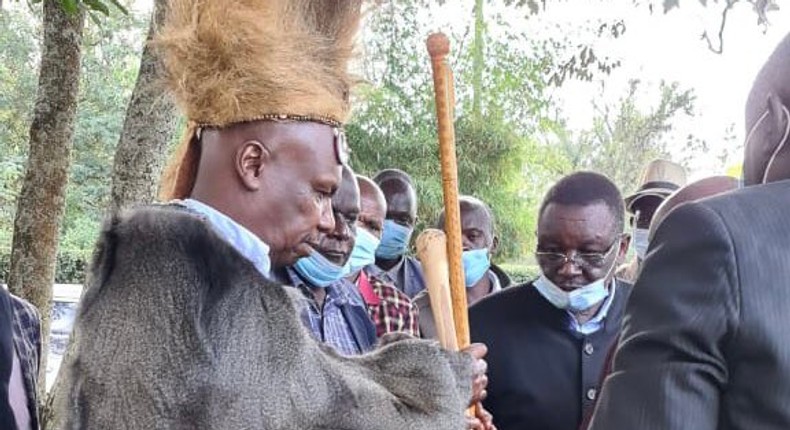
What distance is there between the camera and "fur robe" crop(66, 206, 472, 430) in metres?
1.82

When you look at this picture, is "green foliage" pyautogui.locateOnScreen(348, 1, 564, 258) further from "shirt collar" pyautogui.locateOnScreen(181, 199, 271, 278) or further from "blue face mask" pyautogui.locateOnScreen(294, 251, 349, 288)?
"shirt collar" pyautogui.locateOnScreen(181, 199, 271, 278)

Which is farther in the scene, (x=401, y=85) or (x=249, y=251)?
(x=401, y=85)

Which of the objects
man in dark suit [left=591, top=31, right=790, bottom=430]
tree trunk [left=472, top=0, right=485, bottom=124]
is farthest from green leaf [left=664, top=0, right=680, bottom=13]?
tree trunk [left=472, top=0, right=485, bottom=124]

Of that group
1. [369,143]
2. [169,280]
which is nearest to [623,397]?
[169,280]

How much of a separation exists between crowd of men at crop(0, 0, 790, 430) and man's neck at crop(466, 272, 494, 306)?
2.83 m

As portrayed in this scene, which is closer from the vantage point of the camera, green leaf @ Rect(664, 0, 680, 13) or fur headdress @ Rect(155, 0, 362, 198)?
fur headdress @ Rect(155, 0, 362, 198)

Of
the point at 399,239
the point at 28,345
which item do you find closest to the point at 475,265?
the point at 399,239

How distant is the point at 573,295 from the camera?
361cm

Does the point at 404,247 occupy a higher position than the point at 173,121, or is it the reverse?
the point at 173,121

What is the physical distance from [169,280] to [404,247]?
4219 millimetres

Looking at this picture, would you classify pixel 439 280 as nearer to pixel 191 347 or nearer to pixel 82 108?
pixel 191 347

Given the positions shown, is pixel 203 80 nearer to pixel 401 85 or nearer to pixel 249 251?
pixel 249 251

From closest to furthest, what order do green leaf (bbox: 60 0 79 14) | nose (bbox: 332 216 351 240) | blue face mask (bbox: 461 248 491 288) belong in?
green leaf (bbox: 60 0 79 14), nose (bbox: 332 216 351 240), blue face mask (bbox: 461 248 491 288)

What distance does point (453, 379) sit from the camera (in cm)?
222
